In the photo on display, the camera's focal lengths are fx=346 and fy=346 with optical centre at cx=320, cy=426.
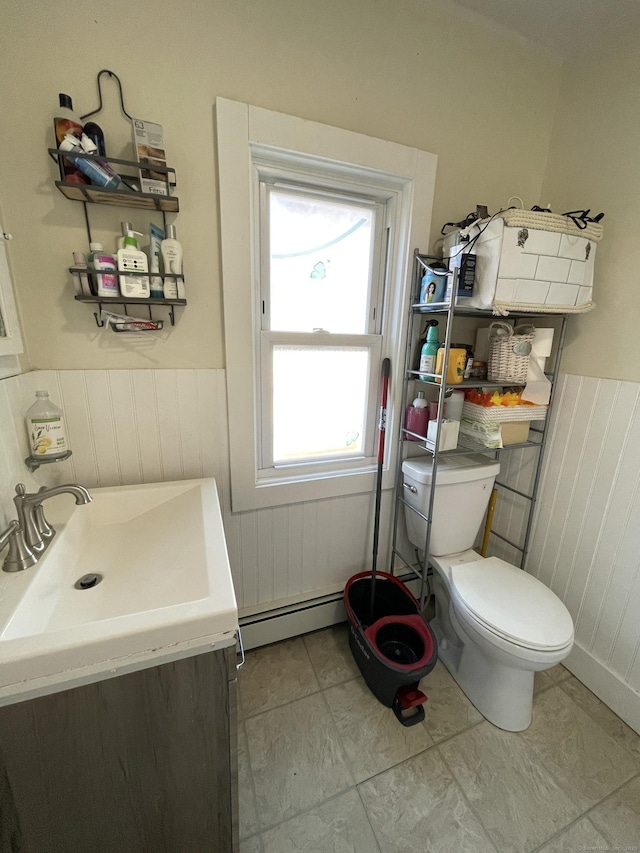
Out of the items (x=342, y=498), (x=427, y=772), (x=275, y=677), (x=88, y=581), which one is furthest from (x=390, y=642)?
(x=88, y=581)

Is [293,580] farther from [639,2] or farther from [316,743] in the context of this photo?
[639,2]

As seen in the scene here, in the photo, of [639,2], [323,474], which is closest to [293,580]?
[323,474]

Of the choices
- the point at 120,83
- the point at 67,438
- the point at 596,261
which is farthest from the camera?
the point at 596,261

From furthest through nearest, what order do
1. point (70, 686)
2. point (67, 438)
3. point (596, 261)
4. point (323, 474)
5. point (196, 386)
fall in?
point (323, 474) → point (596, 261) → point (196, 386) → point (67, 438) → point (70, 686)

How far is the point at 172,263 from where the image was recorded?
3.39 feet

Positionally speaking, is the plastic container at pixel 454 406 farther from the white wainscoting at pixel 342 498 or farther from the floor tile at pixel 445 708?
the floor tile at pixel 445 708

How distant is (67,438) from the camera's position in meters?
1.08

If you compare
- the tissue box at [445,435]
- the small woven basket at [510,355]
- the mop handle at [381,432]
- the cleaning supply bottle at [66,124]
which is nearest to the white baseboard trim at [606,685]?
the mop handle at [381,432]

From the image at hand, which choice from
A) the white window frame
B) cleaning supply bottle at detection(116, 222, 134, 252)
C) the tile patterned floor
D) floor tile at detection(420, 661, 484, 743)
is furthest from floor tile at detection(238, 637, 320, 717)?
cleaning supply bottle at detection(116, 222, 134, 252)

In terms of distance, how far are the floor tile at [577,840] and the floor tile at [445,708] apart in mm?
322

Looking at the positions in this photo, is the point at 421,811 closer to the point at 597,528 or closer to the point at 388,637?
the point at 388,637

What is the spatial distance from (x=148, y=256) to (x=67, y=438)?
2.01ft

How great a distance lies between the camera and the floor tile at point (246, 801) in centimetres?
99

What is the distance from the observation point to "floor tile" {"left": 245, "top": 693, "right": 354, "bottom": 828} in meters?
1.05
